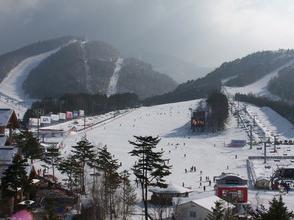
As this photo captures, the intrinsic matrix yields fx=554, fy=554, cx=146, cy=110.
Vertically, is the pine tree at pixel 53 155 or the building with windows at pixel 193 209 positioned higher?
the pine tree at pixel 53 155

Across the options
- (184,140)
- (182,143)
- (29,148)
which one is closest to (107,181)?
(29,148)

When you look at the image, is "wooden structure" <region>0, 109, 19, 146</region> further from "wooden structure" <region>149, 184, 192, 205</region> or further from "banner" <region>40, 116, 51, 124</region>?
"banner" <region>40, 116, 51, 124</region>

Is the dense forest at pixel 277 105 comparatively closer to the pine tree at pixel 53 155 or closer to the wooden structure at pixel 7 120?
the pine tree at pixel 53 155

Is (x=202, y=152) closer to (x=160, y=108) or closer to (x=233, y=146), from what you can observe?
(x=233, y=146)

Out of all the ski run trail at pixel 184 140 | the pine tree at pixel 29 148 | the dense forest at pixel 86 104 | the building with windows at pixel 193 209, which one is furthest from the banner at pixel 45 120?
the building with windows at pixel 193 209

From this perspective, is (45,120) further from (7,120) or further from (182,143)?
(7,120)
